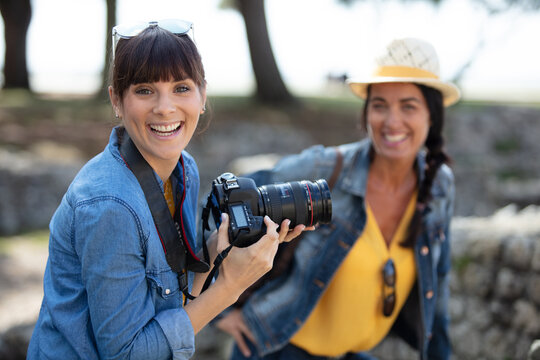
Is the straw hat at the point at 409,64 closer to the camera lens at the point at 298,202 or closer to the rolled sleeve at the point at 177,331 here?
the camera lens at the point at 298,202

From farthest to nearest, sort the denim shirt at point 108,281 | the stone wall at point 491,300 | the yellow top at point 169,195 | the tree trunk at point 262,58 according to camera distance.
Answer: the tree trunk at point 262,58, the stone wall at point 491,300, the yellow top at point 169,195, the denim shirt at point 108,281

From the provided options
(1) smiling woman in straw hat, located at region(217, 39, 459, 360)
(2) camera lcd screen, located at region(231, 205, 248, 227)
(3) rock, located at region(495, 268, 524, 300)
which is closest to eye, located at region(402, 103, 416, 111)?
(1) smiling woman in straw hat, located at region(217, 39, 459, 360)

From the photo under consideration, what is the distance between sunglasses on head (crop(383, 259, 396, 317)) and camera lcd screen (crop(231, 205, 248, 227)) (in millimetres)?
987

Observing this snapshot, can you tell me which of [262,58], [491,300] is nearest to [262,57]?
[262,58]

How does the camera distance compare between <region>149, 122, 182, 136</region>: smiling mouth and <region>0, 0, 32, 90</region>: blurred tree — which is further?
<region>0, 0, 32, 90</region>: blurred tree

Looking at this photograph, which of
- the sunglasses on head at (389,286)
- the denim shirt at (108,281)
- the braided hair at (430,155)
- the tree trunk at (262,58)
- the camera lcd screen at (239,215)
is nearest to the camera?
the denim shirt at (108,281)

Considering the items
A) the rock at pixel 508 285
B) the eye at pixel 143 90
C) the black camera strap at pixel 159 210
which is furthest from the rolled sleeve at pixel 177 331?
the rock at pixel 508 285

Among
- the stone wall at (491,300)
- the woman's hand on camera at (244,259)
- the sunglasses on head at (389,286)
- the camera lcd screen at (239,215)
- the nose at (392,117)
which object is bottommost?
the stone wall at (491,300)

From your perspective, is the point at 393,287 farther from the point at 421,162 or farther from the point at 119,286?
the point at 119,286

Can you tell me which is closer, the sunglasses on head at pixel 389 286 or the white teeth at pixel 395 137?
the sunglasses on head at pixel 389 286

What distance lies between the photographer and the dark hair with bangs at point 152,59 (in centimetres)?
143

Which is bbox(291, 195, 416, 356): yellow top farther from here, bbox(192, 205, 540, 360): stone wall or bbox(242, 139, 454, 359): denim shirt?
bbox(192, 205, 540, 360): stone wall

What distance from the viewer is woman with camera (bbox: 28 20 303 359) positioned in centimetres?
133

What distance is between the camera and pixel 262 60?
12.1 meters
